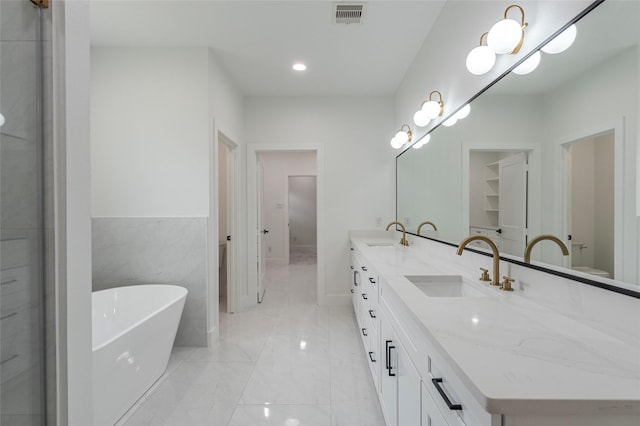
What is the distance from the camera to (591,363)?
69 centimetres

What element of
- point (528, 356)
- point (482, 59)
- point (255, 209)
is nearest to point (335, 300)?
point (255, 209)

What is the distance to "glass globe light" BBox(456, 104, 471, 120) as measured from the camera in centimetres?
172

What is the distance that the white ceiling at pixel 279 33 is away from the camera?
2104mm

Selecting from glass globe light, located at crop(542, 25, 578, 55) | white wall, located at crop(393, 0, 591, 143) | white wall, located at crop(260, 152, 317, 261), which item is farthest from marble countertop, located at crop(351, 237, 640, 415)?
white wall, located at crop(260, 152, 317, 261)

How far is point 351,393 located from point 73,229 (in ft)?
6.09

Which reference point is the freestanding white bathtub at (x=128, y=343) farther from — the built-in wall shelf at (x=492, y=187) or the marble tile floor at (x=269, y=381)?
the built-in wall shelf at (x=492, y=187)

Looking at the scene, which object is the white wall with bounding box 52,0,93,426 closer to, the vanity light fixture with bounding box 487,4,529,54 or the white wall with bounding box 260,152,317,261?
the vanity light fixture with bounding box 487,4,529,54

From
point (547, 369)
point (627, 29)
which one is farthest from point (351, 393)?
point (627, 29)

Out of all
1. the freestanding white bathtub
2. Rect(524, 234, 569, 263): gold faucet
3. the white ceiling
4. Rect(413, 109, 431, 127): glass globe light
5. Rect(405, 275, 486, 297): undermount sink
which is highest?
the white ceiling

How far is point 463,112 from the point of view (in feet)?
5.83

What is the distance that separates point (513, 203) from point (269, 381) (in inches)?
75.6

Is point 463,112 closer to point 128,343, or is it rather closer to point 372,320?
point 372,320

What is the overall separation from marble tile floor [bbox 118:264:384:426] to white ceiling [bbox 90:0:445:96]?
8.81 feet

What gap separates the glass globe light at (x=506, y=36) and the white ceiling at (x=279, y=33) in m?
1.00
